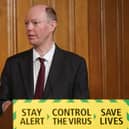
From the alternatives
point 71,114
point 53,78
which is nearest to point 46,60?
point 53,78

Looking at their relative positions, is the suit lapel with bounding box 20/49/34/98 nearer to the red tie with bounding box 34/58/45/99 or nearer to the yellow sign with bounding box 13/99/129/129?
the red tie with bounding box 34/58/45/99

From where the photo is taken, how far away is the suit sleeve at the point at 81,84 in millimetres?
1832

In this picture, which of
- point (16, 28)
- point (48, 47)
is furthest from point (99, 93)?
point (48, 47)

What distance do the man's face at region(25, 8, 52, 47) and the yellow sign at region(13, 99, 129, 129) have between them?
35.8 inches

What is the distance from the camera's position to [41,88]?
1720 mm

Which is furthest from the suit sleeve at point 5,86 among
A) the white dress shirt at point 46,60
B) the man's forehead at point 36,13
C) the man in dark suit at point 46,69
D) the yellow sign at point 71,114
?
the yellow sign at point 71,114

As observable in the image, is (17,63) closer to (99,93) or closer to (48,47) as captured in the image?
(48,47)

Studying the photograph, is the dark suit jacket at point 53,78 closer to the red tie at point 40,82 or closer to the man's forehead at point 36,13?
the red tie at point 40,82

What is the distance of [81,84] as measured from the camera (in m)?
1.84

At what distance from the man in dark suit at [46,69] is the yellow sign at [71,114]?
2.19 feet

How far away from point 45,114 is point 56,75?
2.63ft

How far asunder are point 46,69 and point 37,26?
24cm

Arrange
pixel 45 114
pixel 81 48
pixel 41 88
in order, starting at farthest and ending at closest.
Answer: pixel 81 48, pixel 41 88, pixel 45 114

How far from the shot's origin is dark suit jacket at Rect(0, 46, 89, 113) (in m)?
1.76
